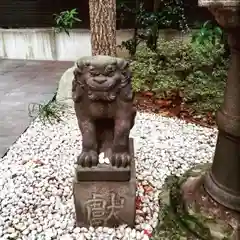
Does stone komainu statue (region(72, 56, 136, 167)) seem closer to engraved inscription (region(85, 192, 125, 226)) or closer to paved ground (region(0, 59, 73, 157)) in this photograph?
engraved inscription (region(85, 192, 125, 226))

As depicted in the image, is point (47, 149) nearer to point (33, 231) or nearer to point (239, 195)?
point (33, 231)

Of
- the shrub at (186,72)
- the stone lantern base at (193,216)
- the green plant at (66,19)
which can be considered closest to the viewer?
the stone lantern base at (193,216)

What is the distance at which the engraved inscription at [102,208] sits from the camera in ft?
6.89

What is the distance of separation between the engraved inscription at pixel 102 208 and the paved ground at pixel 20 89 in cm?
143

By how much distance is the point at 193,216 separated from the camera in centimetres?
211

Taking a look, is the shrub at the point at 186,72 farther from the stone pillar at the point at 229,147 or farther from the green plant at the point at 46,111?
the stone pillar at the point at 229,147

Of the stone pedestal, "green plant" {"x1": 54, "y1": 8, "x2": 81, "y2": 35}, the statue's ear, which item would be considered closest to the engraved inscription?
the stone pedestal

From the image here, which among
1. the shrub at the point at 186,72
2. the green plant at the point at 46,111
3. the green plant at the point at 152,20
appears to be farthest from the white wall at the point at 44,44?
the green plant at the point at 46,111

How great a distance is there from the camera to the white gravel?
2213mm

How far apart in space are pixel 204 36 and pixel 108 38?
3.60 ft

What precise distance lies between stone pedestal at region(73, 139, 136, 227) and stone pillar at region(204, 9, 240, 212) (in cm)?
50

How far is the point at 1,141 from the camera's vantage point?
351 centimetres

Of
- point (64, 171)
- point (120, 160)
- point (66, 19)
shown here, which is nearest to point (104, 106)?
point (120, 160)

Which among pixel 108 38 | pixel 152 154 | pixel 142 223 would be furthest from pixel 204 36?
pixel 142 223
